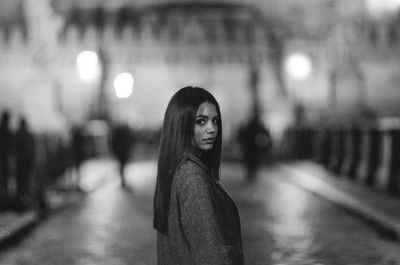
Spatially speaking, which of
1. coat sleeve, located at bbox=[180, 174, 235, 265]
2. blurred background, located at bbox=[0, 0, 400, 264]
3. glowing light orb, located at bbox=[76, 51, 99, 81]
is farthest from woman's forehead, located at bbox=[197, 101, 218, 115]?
blurred background, located at bbox=[0, 0, 400, 264]

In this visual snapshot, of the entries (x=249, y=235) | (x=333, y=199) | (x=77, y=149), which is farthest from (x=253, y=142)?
(x=249, y=235)

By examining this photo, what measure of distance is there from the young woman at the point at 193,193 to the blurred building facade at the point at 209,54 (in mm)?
49360

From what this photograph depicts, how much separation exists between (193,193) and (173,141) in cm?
27

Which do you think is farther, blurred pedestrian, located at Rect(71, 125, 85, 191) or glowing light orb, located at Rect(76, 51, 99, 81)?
glowing light orb, located at Rect(76, 51, 99, 81)

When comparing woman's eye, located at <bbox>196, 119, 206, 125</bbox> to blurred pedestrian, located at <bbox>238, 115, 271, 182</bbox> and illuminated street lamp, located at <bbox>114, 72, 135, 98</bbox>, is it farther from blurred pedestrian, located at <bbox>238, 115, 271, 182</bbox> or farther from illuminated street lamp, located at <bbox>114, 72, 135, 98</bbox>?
illuminated street lamp, located at <bbox>114, 72, 135, 98</bbox>

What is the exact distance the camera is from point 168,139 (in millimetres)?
3492

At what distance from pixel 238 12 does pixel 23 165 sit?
5415 centimetres

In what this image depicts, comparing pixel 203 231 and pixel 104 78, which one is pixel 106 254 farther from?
pixel 104 78

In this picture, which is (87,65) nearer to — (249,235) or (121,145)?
(121,145)

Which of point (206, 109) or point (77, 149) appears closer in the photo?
point (206, 109)

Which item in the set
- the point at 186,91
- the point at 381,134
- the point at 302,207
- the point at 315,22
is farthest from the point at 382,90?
the point at 186,91

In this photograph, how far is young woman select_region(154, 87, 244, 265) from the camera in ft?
10.7

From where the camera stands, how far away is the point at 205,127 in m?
3.48

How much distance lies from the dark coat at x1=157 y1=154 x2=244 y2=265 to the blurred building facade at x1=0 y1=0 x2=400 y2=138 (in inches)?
1949
